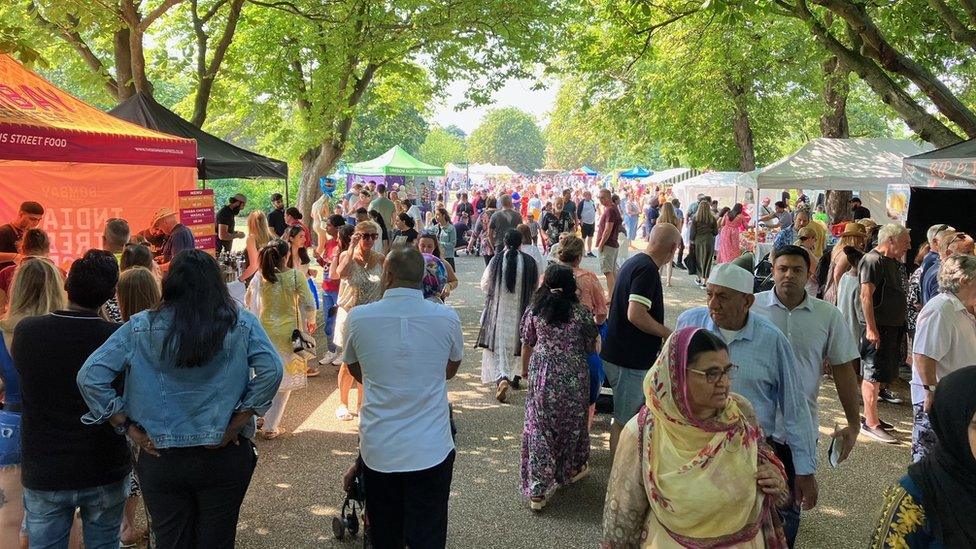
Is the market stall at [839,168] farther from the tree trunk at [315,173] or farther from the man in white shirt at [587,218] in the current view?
the tree trunk at [315,173]

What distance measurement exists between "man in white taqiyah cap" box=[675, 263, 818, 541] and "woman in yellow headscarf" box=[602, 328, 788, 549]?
90cm

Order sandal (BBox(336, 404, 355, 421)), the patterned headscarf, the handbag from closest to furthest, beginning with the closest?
the patterned headscarf, the handbag, sandal (BBox(336, 404, 355, 421))

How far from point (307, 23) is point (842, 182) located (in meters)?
10.2

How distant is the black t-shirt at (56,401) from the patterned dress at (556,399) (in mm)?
2686

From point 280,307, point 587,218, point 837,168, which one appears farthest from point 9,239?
point 587,218

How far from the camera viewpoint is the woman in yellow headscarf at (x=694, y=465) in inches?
87.7

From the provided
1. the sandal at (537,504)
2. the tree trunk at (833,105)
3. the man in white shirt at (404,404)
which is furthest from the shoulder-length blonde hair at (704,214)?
the man in white shirt at (404,404)

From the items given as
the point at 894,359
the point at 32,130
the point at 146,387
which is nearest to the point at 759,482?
the point at 146,387

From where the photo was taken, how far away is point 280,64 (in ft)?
47.0

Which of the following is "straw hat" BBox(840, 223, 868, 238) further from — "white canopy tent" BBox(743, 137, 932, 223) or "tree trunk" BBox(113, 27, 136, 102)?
"tree trunk" BBox(113, 27, 136, 102)

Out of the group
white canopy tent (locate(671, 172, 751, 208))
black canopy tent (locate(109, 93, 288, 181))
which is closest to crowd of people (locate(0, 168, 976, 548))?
black canopy tent (locate(109, 93, 288, 181))

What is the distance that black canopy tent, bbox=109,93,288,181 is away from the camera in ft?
29.7

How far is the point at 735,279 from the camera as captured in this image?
3.25 m

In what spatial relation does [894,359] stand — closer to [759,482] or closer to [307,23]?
[759,482]
